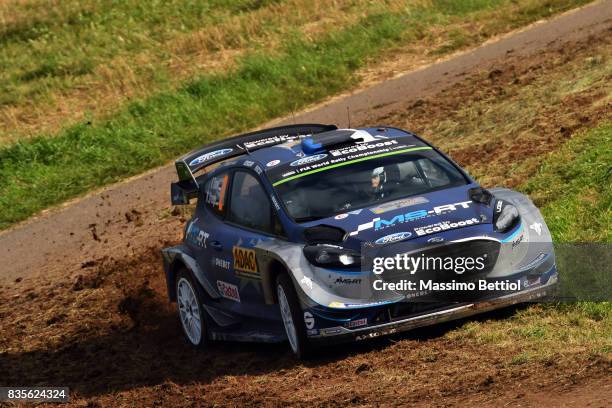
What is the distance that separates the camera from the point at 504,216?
399 inches

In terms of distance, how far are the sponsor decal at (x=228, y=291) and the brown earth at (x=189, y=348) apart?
21.1 inches

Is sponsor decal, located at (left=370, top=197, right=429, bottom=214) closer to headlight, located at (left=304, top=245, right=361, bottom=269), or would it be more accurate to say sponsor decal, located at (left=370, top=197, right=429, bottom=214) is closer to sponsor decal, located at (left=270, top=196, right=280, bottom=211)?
headlight, located at (left=304, top=245, right=361, bottom=269)

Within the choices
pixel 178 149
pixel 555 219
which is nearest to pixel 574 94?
pixel 555 219

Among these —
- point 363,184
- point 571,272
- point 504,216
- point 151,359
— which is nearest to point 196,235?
point 151,359

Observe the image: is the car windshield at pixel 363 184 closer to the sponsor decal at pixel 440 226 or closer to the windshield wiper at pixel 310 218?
the windshield wiper at pixel 310 218

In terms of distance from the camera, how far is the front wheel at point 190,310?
11.8m

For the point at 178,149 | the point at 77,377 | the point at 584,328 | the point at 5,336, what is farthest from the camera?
the point at 178,149

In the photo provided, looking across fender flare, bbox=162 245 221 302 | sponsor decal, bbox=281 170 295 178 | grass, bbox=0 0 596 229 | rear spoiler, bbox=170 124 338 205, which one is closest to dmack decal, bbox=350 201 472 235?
sponsor decal, bbox=281 170 295 178

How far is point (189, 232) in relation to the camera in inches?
481

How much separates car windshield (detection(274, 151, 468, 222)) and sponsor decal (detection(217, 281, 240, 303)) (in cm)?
96

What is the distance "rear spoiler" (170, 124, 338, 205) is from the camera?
12211 millimetres

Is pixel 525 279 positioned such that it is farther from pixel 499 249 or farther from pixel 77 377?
pixel 77 377

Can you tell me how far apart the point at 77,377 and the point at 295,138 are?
3.11 m

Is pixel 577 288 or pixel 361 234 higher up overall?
pixel 361 234
